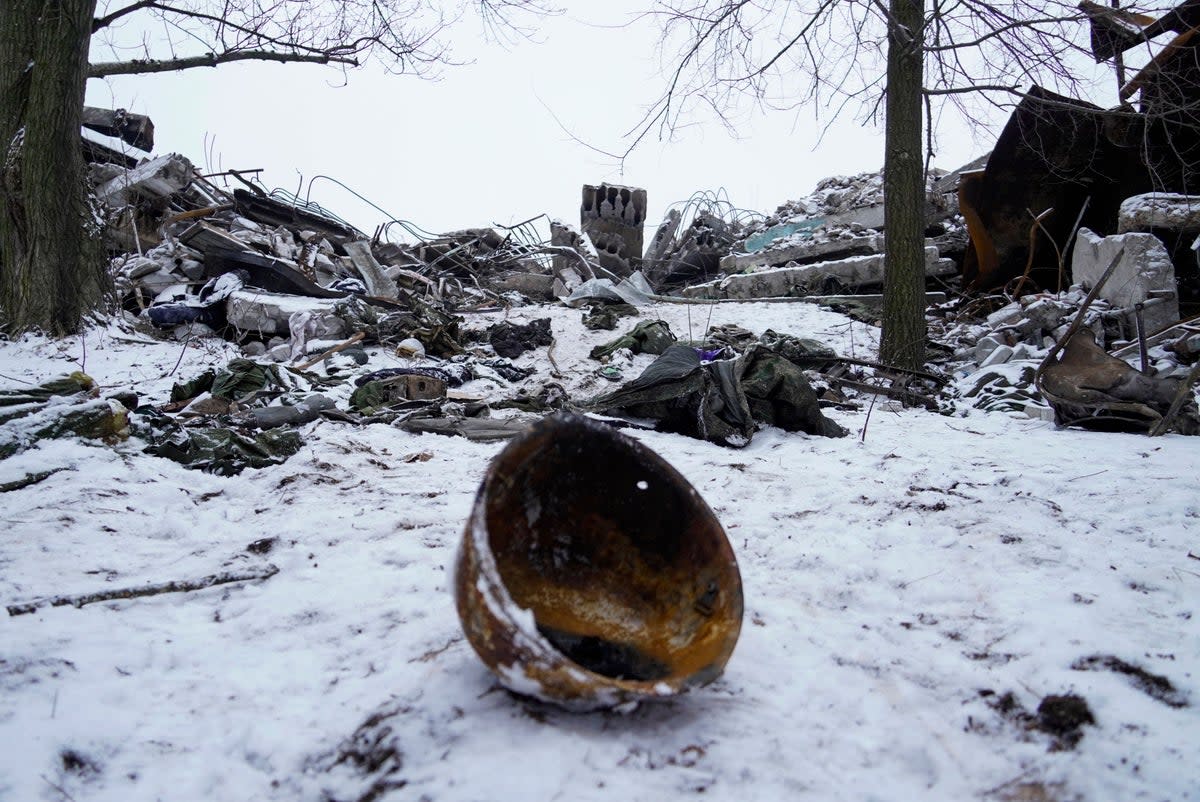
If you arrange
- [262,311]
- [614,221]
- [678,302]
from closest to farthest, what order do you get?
[262,311] → [678,302] → [614,221]

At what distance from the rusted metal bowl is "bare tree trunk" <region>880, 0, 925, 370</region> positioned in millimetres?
5360

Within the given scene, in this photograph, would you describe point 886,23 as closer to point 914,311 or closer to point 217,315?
point 914,311

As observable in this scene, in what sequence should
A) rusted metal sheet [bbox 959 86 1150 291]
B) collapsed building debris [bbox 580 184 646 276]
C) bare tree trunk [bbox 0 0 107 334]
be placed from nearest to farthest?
bare tree trunk [bbox 0 0 107 334], rusted metal sheet [bbox 959 86 1150 291], collapsed building debris [bbox 580 184 646 276]

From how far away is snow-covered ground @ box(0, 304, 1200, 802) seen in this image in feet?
5.47

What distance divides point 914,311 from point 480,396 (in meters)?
4.19

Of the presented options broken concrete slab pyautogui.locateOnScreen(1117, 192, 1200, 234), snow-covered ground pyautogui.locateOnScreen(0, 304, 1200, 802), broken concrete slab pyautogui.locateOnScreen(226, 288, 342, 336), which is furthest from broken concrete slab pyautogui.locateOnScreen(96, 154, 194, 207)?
broken concrete slab pyautogui.locateOnScreen(1117, 192, 1200, 234)

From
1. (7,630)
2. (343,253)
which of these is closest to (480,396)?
(7,630)

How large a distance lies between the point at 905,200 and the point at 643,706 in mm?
6273

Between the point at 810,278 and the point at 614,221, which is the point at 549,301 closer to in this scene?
the point at 614,221

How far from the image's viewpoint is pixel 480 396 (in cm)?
664

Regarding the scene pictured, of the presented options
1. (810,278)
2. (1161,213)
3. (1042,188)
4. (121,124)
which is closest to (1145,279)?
(1161,213)

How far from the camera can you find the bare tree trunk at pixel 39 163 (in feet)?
22.5

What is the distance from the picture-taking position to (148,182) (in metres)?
9.82

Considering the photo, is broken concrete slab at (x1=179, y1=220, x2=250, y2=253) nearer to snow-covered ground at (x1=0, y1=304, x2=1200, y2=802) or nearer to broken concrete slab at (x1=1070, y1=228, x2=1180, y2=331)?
snow-covered ground at (x1=0, y1=304, x2=1200, y2=802)
